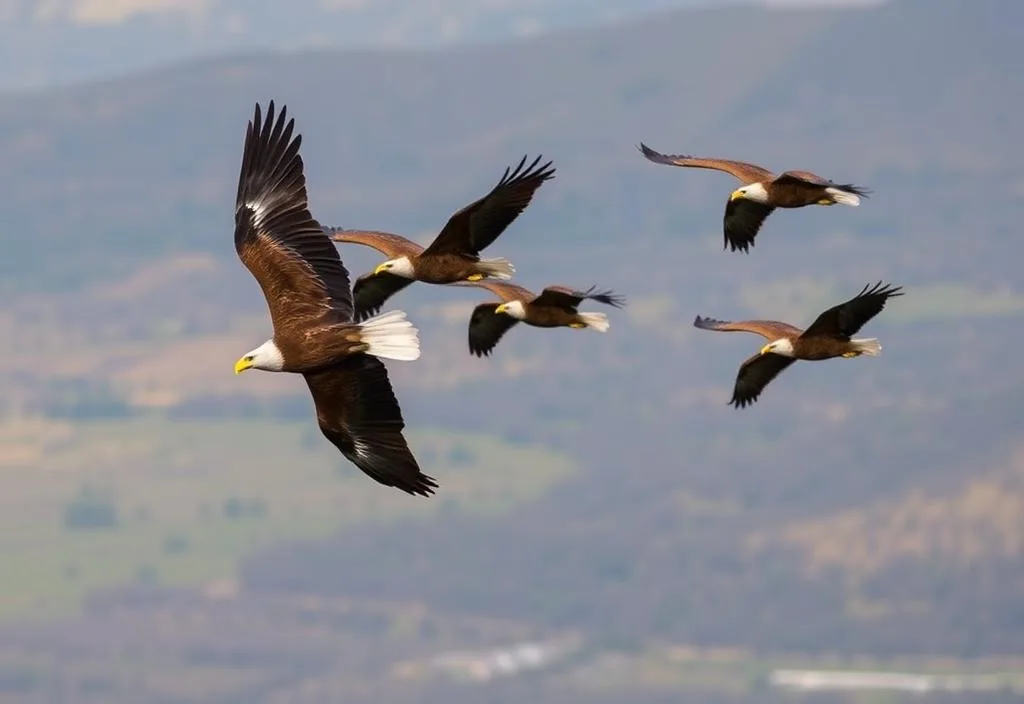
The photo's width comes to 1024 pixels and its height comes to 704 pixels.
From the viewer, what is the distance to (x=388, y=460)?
26531 millimetres

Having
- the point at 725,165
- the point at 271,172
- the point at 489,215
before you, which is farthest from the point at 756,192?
the point at 271,172

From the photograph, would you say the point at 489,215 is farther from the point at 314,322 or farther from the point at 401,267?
the point at 314,322

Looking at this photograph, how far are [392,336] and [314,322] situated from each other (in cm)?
129

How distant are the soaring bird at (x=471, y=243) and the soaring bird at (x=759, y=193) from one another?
6.95ft

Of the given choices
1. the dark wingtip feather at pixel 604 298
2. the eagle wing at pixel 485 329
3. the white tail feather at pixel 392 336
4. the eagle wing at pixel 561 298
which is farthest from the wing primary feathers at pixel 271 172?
the eagle wing at pixel 485 329

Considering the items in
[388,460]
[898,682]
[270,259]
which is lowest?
[898,682]

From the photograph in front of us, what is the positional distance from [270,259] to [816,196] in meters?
5.99

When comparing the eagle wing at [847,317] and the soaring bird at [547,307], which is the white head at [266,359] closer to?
the soaring bird at [547,307]

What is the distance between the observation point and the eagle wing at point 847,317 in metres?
27.3

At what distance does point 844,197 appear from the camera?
92.3 feet

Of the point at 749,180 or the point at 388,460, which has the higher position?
the point at 749,180

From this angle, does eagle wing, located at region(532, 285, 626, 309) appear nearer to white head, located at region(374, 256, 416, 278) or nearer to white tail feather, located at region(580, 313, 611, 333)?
white tail feather, located at region(580, 313, 611, 333)

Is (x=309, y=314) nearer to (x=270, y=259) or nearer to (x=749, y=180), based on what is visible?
(x=270, y=259)

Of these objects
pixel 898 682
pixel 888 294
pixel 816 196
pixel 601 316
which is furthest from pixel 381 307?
pixel 898 682
